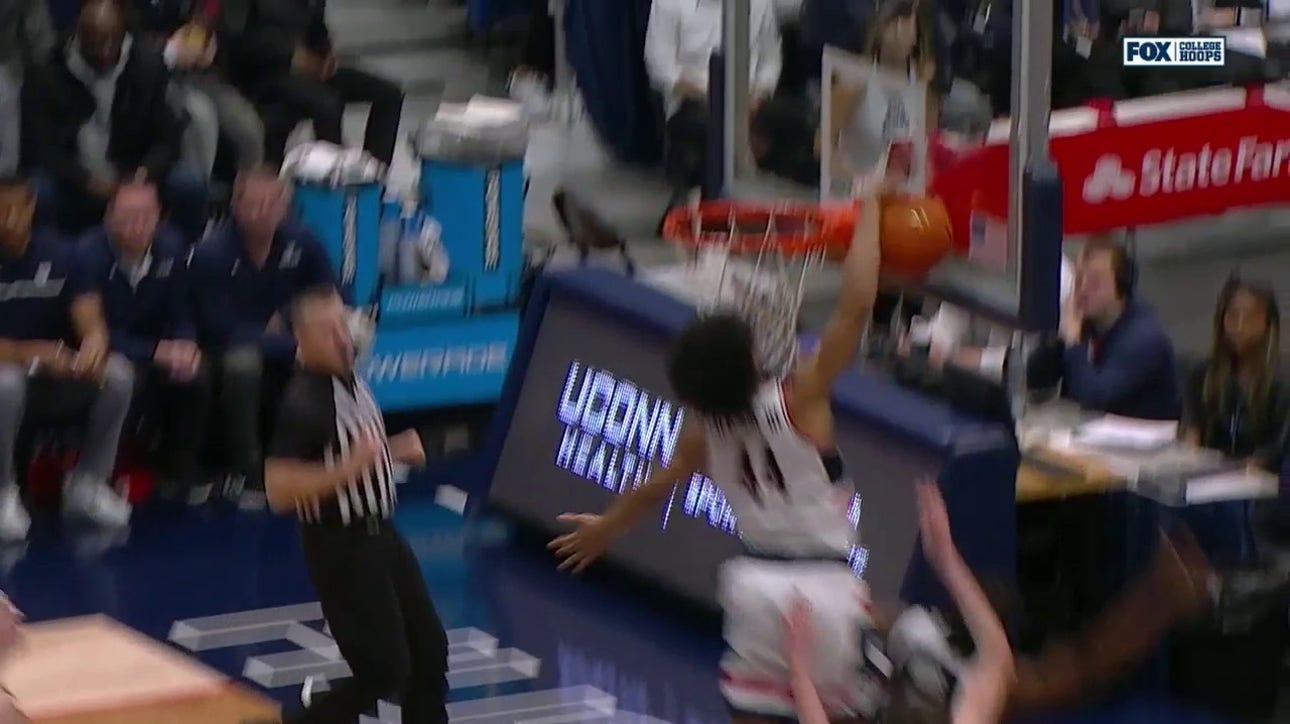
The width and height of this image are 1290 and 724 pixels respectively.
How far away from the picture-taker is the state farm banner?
10945 millimetres

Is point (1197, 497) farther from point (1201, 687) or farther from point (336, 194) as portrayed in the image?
point (336, 194)

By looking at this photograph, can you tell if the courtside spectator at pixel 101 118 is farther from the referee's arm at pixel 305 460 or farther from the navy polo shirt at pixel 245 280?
the referee's arm at pixel 305 460

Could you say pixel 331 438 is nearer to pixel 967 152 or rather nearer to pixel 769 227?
pixel 769 227

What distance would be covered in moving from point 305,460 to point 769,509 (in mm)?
1570

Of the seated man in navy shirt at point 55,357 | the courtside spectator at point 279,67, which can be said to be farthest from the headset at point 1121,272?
the courtside spectator at point 279,67

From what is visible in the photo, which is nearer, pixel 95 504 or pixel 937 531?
pixel 937 531

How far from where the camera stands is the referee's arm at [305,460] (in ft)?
23.7

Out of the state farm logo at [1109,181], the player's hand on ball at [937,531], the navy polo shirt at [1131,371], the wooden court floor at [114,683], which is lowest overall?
the wooden court floor at [114,683]

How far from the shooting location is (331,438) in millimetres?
7324

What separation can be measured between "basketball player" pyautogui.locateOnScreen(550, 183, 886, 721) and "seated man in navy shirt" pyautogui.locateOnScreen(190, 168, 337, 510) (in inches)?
176

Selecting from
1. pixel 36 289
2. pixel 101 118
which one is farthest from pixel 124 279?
pixel 101 118

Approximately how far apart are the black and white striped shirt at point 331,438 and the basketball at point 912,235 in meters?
1.98

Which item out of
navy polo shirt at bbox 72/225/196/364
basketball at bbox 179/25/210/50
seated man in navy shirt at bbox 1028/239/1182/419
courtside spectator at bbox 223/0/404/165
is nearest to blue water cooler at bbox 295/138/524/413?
navy polo shirt at bbox 72/225/196/364

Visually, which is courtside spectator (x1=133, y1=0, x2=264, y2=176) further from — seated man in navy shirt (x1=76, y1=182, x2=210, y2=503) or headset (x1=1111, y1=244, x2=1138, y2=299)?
headset (x1=1111, y1=244, x2=1138, y2=299)
